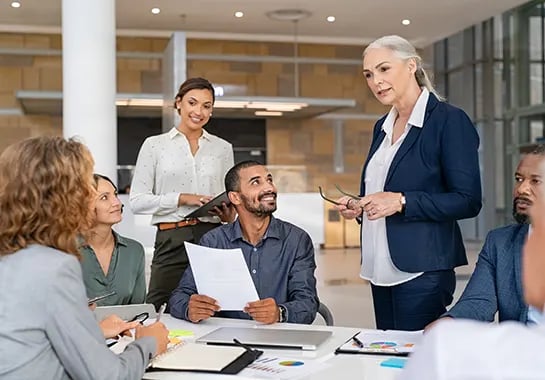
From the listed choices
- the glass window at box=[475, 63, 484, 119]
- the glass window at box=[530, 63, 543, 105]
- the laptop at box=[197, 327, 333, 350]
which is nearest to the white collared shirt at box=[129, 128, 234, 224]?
the laptop at box=[197, 327, 333, 350]

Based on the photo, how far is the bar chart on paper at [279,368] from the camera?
191 centimetres

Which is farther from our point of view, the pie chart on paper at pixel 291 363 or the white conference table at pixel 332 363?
the pie chart on paper at pixel 291 363

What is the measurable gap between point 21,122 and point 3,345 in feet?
39.3

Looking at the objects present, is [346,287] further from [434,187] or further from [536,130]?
[536,130]

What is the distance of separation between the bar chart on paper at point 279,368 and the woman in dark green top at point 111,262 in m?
1.29

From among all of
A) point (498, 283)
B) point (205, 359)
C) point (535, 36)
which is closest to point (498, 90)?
point (535, 36)

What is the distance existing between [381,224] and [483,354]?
2.15m

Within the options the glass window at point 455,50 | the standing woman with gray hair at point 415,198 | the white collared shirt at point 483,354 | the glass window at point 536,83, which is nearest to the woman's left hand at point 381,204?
the standing woman with gray hair at point 415,198

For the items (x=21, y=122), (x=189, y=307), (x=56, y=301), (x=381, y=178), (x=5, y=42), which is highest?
(x=5, y=42)

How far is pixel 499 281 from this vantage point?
240 cm

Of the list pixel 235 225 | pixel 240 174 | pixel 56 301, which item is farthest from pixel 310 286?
pixel 56 301

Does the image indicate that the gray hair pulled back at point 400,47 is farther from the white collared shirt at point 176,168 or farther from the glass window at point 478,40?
the glass window at point 478,40

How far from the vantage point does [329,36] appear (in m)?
12.8

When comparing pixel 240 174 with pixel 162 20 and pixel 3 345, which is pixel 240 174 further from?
pixel 162 20
